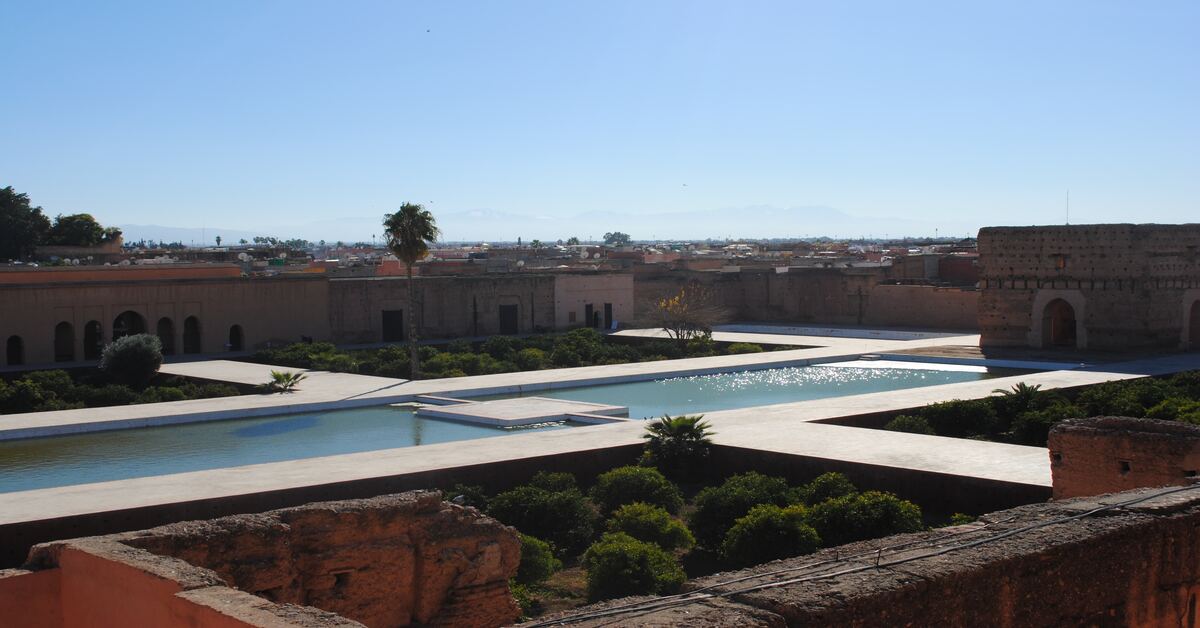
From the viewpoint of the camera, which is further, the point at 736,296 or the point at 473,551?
the point at 736,296

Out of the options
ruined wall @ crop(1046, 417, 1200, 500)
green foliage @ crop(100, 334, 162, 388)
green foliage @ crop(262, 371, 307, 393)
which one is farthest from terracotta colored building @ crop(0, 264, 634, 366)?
ruined wall @ crop(1046, 417, 1200, 500)

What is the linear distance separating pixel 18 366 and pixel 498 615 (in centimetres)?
1884

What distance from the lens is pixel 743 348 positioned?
27.5 meters

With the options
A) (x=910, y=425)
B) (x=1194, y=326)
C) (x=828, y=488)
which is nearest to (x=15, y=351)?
(x=910, y=425)

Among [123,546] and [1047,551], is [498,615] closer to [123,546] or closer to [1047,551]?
[123,546]

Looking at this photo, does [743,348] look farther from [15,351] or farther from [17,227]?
[17,227]

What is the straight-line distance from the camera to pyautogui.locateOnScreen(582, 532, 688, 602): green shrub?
920cm

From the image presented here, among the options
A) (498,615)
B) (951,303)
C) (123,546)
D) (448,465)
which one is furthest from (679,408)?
(951,303)

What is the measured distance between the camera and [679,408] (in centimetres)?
1903

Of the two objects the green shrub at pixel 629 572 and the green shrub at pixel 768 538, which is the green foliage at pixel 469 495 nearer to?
the green shrub at pixel 629 572

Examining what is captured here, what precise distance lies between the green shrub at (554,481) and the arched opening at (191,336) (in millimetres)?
16709

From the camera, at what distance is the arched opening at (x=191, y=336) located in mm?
27531

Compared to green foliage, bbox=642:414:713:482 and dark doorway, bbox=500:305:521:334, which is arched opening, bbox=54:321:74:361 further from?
green foliage, bbox=642:414:713:482

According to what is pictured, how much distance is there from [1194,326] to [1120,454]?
2024 cm
